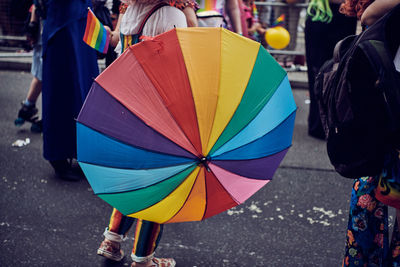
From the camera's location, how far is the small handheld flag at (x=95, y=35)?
2701mm

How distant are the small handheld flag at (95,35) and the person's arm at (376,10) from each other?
4.63ft

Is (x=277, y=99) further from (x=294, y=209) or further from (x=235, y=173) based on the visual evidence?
(x=294, y=209)

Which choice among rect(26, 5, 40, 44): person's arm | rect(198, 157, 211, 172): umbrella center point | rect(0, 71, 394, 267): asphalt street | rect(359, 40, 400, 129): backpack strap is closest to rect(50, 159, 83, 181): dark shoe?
rect(0, 71, 394, 267): asphalt street

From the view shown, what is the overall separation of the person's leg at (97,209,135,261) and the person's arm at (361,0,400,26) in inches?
68.3

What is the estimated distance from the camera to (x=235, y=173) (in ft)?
6.89

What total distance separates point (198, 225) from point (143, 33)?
5.39 ft

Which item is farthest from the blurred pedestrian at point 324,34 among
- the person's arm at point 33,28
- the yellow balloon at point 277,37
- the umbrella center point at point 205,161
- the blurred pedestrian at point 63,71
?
the umbrella center point at point 205,161

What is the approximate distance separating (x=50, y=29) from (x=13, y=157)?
1480mm

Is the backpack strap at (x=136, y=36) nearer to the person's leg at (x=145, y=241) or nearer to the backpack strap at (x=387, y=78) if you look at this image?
the person's leg at (x=145, y=241)

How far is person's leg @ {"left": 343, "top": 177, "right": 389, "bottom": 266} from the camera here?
2.29 meters

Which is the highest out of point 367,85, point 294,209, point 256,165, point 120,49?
point 367,85

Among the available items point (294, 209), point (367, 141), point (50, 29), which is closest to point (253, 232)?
point (294, 209)

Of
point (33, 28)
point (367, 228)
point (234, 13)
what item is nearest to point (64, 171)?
point (33, 28)

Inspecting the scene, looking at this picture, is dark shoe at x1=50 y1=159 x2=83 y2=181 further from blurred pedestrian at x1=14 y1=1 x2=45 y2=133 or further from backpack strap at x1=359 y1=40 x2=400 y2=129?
backpack strap at x1=359 y1=40 x2=400 y2=129
